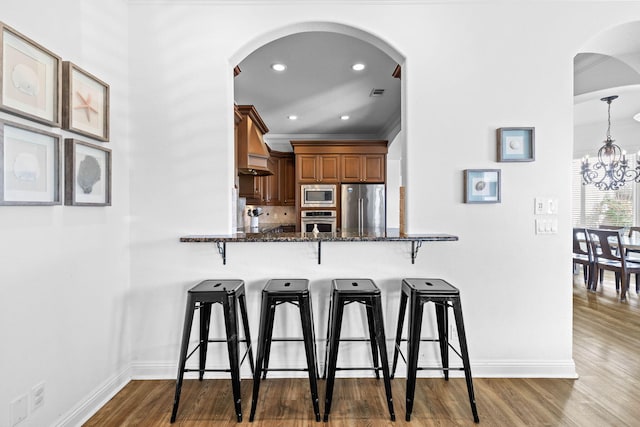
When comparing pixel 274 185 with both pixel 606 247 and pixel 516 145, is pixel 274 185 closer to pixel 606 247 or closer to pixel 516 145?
pixel 516 145

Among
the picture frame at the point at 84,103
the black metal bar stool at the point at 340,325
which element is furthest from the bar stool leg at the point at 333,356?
the picture frame at the point at 84,103

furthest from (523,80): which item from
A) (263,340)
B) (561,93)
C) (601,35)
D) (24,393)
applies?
(24,393)

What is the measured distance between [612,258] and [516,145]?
336 centimetres

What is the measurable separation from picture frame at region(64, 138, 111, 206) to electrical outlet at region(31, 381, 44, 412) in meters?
0.88

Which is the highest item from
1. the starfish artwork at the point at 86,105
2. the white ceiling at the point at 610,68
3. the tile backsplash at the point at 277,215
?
the white ceiling at the point at 610,68

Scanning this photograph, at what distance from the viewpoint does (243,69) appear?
3436 mm

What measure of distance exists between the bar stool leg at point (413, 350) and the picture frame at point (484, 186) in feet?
2.91

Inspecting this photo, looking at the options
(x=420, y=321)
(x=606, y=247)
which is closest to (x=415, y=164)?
(x=420, y=321)

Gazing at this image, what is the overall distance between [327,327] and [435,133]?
5.08 feet

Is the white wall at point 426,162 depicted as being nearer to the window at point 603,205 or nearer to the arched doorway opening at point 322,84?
the arched doorway opening at point 322,84

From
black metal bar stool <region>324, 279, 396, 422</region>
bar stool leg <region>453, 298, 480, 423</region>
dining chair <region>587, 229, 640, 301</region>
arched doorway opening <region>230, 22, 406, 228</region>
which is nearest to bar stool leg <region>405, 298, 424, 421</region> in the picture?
black metal bar stool <region>324, 279, 396, 422</region>

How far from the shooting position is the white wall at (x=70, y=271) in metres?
1.41

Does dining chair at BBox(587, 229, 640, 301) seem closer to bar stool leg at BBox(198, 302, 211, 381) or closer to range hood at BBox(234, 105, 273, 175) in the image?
range hood at BBox(234, 105, 273, 175)

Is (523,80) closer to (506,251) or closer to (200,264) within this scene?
(506,251)
